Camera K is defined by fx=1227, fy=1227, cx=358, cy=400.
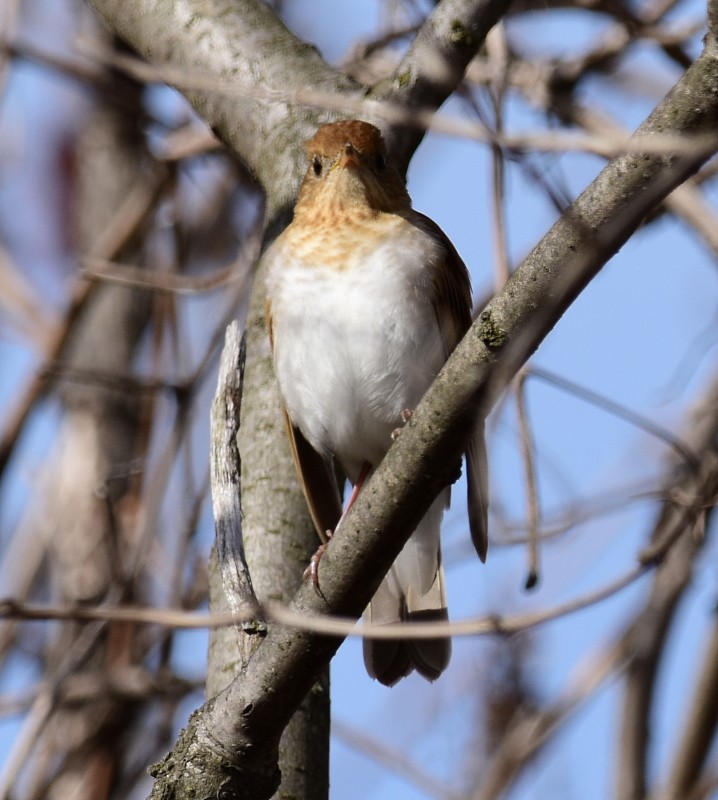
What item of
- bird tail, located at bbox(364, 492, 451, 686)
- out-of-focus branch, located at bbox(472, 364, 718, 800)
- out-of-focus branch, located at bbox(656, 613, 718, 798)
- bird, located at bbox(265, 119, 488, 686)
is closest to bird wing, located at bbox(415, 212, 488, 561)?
bird, located at bbox(265, 119, 488, 686)

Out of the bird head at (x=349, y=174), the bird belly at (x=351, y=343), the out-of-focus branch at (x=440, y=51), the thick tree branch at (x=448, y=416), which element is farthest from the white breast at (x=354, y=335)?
the thick tree branch at (x=448, y=416)

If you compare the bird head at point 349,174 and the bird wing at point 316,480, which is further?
the bird head at point 349,174

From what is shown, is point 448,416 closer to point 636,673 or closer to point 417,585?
point 417,585

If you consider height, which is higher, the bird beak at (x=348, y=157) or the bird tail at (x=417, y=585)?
the bird beak at (x=348, y=157)

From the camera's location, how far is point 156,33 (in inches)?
169

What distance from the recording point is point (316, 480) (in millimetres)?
3711

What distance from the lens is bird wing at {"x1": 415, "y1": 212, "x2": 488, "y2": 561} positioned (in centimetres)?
364

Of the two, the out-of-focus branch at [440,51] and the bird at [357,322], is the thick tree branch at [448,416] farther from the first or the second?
the out-of-focus branch at [440,51]

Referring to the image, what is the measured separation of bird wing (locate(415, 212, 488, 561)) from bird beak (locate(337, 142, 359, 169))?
1.13ft

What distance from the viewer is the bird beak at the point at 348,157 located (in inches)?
152

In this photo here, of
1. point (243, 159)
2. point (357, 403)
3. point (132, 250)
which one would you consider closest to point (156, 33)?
point (243, 159)

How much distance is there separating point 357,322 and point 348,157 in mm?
528

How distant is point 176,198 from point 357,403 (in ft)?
7.69

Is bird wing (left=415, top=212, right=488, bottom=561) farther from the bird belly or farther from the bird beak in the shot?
the bird beak
